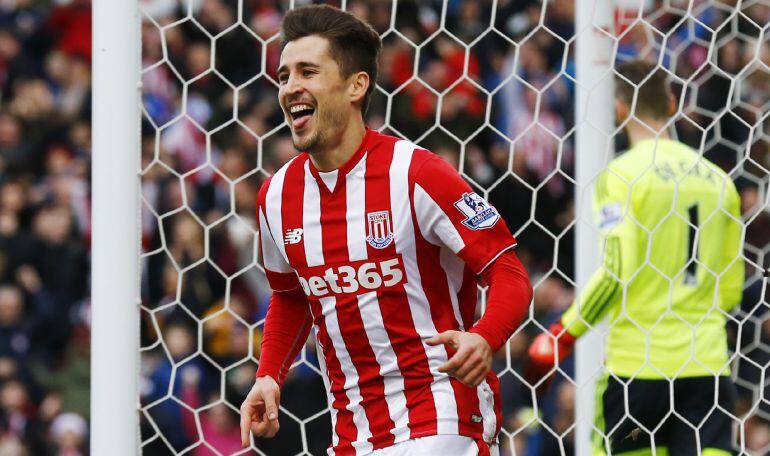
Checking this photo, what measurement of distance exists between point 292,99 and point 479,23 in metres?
4.23

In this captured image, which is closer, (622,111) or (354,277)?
(354,277)

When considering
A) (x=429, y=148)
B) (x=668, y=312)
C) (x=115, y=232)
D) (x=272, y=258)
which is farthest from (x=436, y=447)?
(x=429, y=148)

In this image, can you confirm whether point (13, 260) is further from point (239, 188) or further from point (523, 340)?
point (523, 340)

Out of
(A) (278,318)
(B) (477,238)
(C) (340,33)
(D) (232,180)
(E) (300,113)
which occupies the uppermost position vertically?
(C) (340,33)

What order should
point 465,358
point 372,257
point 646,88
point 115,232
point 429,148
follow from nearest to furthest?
1. point 465,358
2. point 372,257
3. point 115,232
4. point 646,88
5. point 429,148

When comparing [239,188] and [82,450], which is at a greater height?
[239,188]

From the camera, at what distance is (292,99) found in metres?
2.65

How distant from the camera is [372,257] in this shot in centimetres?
261

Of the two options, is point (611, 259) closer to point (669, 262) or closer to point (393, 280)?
point (669, 262)

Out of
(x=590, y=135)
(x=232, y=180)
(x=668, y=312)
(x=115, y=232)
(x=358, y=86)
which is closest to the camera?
(x=358, y=86)

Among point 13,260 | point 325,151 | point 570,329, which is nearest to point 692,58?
point 570,329

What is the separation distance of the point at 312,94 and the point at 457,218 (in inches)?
16.6

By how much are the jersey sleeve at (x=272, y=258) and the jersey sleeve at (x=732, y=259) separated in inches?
65.4

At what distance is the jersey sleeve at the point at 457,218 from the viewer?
2.51m
